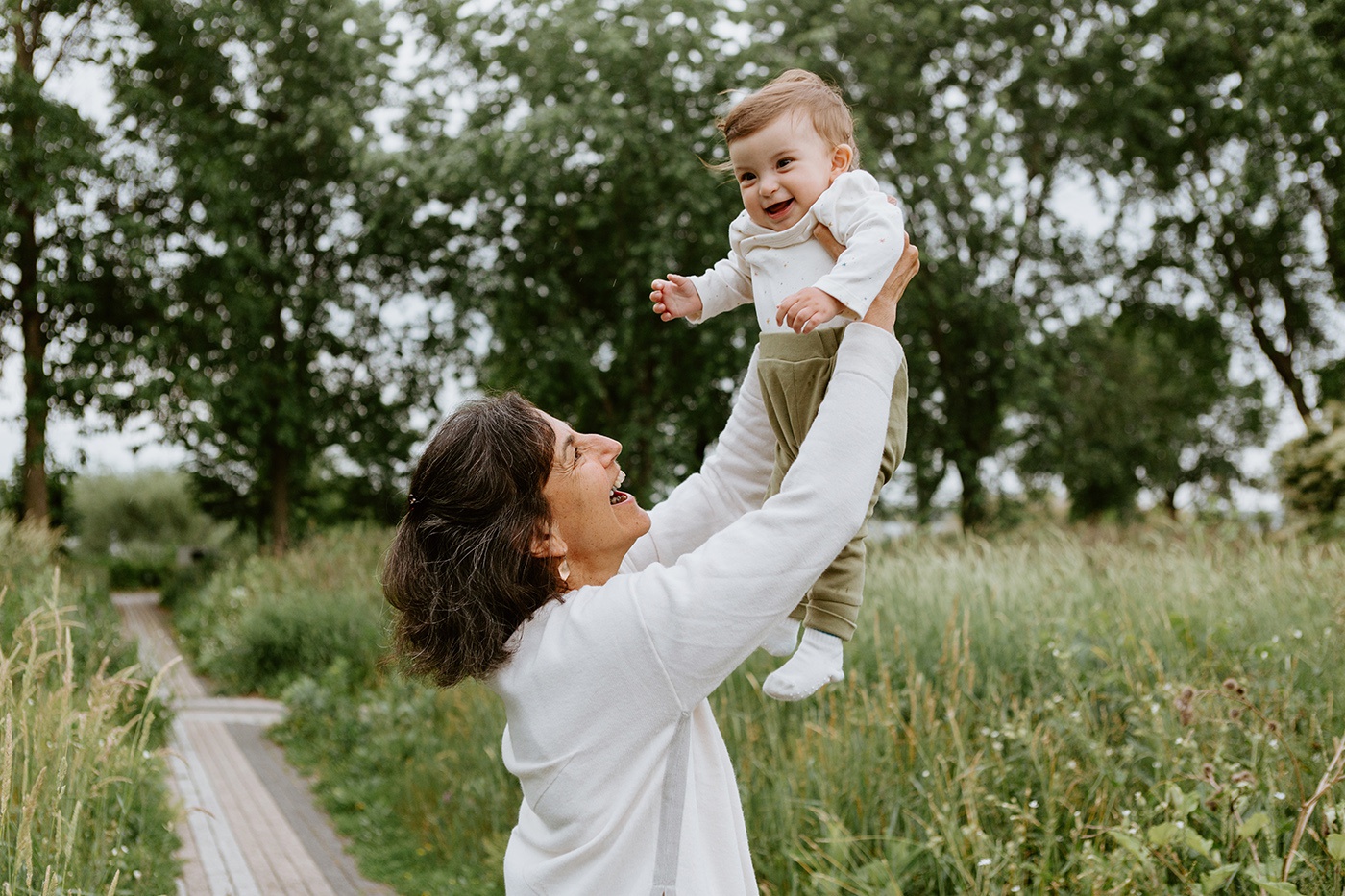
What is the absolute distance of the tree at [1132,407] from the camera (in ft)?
53.4

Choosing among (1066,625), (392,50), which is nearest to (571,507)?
(1066,625)

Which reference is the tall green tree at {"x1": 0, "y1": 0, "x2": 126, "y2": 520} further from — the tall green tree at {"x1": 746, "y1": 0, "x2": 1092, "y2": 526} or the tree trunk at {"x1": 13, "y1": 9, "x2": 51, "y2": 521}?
the tall green tree at {"x1": 746, "y1": 0, "x2": 1092, "y2": 526}

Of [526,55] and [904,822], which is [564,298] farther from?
[904,822]

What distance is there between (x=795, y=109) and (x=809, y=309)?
1.94ft

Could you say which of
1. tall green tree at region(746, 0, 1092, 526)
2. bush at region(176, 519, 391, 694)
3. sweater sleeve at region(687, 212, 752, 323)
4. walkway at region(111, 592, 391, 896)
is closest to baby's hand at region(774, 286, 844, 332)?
sweater sleeve at region(687, 212, 752, 323)

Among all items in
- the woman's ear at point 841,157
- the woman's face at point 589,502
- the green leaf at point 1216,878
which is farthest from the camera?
the green leaf at point 1216,878

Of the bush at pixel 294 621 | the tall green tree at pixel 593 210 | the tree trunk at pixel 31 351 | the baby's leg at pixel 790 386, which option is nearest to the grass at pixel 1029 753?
the baby's leg at pixel 790 386

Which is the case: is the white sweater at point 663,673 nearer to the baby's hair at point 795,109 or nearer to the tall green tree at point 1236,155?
the baby's hair at point 795,109

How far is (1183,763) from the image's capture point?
3.41m

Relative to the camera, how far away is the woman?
1.52 metres

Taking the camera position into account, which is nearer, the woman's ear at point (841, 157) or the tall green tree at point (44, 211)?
the woman's ear at point (841, 157)

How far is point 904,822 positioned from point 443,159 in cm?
1158

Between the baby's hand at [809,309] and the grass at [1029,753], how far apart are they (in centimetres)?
161

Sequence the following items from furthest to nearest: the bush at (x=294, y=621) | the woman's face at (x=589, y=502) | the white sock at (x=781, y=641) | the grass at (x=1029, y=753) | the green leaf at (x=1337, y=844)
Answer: the bush at (x=294, y=621)
the grass at (x=1029, y=753)
the green leaf at (x=1337, y=844)
the white sock at (x=781, y=641)
the woman's face at (x=589, y=502)
